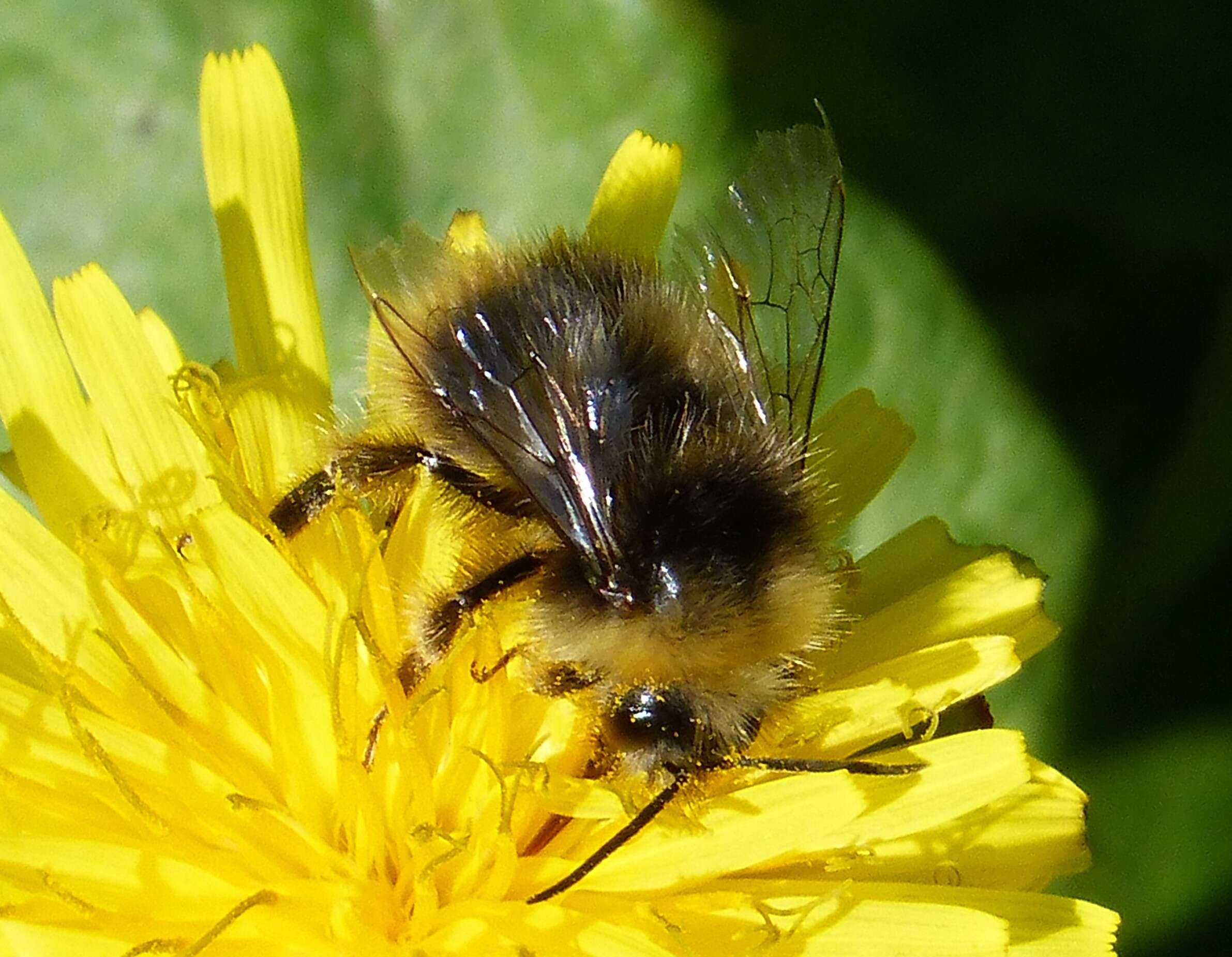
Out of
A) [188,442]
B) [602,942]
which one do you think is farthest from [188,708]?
[602,942]

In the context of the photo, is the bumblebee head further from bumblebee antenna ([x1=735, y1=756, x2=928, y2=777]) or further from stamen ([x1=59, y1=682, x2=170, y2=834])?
stamen ([x1=59, y1=682, x2=170, y2=834])

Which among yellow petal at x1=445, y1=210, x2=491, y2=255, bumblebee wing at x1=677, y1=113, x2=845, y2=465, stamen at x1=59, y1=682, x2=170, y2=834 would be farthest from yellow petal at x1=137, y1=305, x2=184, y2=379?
bumblebee wing at x1=677, y1=113, x2=845, y2=465

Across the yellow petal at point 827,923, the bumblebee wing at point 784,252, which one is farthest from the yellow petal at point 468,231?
the yellow petal at point 827,923

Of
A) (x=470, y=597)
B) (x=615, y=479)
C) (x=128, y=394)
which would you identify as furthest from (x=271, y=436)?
(x=615, y=479)

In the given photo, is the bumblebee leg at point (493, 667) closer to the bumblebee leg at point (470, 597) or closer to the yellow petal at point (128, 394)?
the bumblebee leg at point (470, 597)

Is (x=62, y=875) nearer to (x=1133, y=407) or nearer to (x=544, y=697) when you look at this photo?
(x=544, y=697)

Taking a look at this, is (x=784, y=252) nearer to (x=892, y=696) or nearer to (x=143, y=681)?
(x=892, y=696)

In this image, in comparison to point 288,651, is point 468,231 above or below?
above
